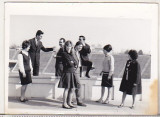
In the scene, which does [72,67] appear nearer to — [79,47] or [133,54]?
[79,47]

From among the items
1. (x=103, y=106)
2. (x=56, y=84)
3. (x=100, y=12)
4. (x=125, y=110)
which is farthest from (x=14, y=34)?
(x=125, y=110)

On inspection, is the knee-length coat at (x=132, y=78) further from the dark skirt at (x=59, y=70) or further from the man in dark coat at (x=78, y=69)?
the dark skirt at (x=59, y=70)

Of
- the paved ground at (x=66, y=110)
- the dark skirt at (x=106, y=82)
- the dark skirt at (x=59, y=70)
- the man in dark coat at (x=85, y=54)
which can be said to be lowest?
the paved ground at (x=66, y=110)

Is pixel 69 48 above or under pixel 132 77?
above

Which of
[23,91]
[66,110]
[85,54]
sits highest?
[85,54]

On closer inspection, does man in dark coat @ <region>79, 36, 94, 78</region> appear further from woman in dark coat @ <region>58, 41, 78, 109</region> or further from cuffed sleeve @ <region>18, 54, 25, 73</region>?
cuffed sleeve @ <region>18, 54, 25, 73</region>

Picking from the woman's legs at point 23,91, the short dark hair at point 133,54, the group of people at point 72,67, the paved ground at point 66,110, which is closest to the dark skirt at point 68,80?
the group of people at point 72,67

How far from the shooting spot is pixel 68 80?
1.64m

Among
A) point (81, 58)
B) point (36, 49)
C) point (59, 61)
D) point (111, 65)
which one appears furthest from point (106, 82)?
point (36, 49)

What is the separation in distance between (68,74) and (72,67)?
0.05 meters

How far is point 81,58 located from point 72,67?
0.08m

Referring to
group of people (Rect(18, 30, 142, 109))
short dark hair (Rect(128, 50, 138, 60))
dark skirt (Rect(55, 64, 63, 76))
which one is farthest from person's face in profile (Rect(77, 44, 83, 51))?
short dark hair (Rect(128, 50, 138, 60))

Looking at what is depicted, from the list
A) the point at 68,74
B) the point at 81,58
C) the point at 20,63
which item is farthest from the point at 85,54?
the point at 20,63

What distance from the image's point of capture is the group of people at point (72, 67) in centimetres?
164
